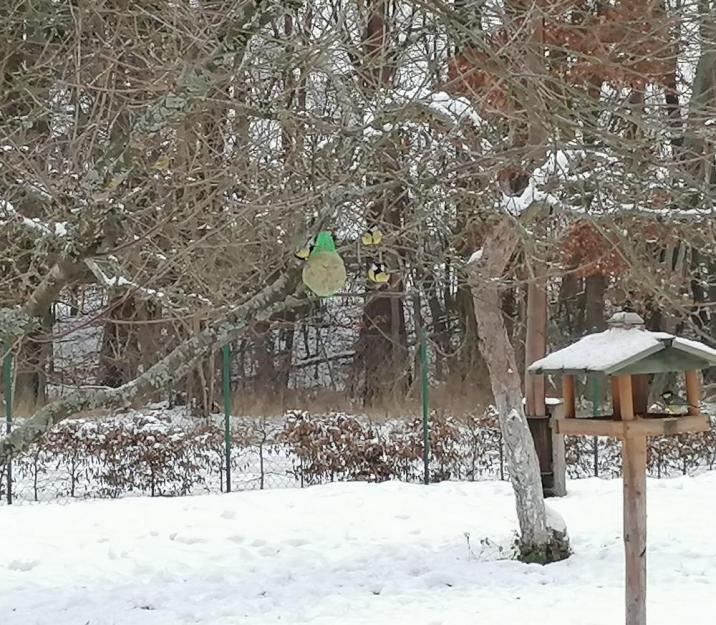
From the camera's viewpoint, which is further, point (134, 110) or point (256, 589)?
point (256, 589)

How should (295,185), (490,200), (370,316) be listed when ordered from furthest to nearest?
(370,316), (490,200), (295,185)

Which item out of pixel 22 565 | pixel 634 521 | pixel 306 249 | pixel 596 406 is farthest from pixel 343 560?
pixel 596 406

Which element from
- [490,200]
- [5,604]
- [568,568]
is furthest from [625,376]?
[5,604]

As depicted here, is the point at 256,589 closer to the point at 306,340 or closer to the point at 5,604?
the point at 5,604

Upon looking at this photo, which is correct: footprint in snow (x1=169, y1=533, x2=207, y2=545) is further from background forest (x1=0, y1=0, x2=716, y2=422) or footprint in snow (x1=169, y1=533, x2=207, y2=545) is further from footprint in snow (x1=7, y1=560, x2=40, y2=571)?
background forest (x1=0, y1=0, x2=716, y2=422)

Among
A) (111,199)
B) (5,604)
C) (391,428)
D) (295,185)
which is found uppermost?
(295,185)

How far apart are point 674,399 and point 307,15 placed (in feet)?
8.40

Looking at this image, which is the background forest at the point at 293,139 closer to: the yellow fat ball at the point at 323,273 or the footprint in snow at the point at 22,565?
the yellow fat ball at the point at 323,273

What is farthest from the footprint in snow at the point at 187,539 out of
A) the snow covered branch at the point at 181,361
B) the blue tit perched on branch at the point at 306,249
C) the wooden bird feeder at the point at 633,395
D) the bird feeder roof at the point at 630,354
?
the blue tit perched on branch at the point at 306,249

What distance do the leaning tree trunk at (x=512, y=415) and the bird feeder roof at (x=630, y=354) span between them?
1.93m

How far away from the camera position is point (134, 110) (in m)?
4.55

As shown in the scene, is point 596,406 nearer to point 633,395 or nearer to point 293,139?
point 633,395

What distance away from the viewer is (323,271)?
2.99 metres

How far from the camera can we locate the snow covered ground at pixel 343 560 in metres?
5.55
